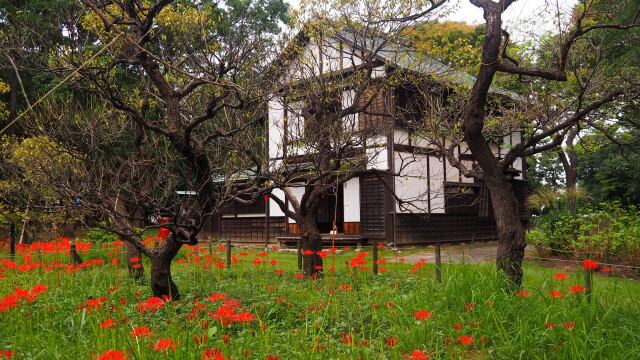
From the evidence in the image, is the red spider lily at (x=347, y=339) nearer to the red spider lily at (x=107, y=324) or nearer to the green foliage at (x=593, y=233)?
the red spider lily at (x=107, y=324)

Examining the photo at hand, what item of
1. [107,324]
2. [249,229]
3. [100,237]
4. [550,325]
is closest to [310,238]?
[550,325]

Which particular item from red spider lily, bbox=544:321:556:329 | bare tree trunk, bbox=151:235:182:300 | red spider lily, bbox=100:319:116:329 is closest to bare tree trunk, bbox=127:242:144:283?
bare tree trunk, bbox=151:235:182:300

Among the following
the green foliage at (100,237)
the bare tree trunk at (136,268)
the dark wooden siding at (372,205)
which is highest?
the dark wooden siding at (372,205)

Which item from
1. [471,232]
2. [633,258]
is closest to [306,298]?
[633,258]

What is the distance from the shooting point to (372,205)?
13.9 meters

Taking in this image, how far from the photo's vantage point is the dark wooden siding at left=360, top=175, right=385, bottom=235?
13695 millimetres

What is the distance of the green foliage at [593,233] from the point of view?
9.22 metres

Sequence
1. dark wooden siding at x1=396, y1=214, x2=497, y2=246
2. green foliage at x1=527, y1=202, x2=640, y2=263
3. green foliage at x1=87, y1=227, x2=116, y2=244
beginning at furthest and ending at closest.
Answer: dark wooden siding at x1=396, y1=214, x2=497, y2=246
green foliage at x1=87, y1=227, x2=116, y2=244
green foliage at x1=527, y1=202, x2=640, y2=263

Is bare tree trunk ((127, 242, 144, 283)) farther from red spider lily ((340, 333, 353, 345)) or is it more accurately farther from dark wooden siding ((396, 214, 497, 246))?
dark wooden siding ((396, 214, 497, 246))

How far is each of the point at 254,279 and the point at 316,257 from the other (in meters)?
1.48

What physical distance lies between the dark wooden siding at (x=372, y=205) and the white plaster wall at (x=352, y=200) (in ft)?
0.38

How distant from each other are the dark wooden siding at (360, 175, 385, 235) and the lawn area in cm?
794

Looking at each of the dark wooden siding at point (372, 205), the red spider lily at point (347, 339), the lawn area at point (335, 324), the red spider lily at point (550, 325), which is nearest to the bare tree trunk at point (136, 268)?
the lawn area at point (335, 324)

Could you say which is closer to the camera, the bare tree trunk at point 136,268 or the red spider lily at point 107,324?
the red spider lily at point 107,324
